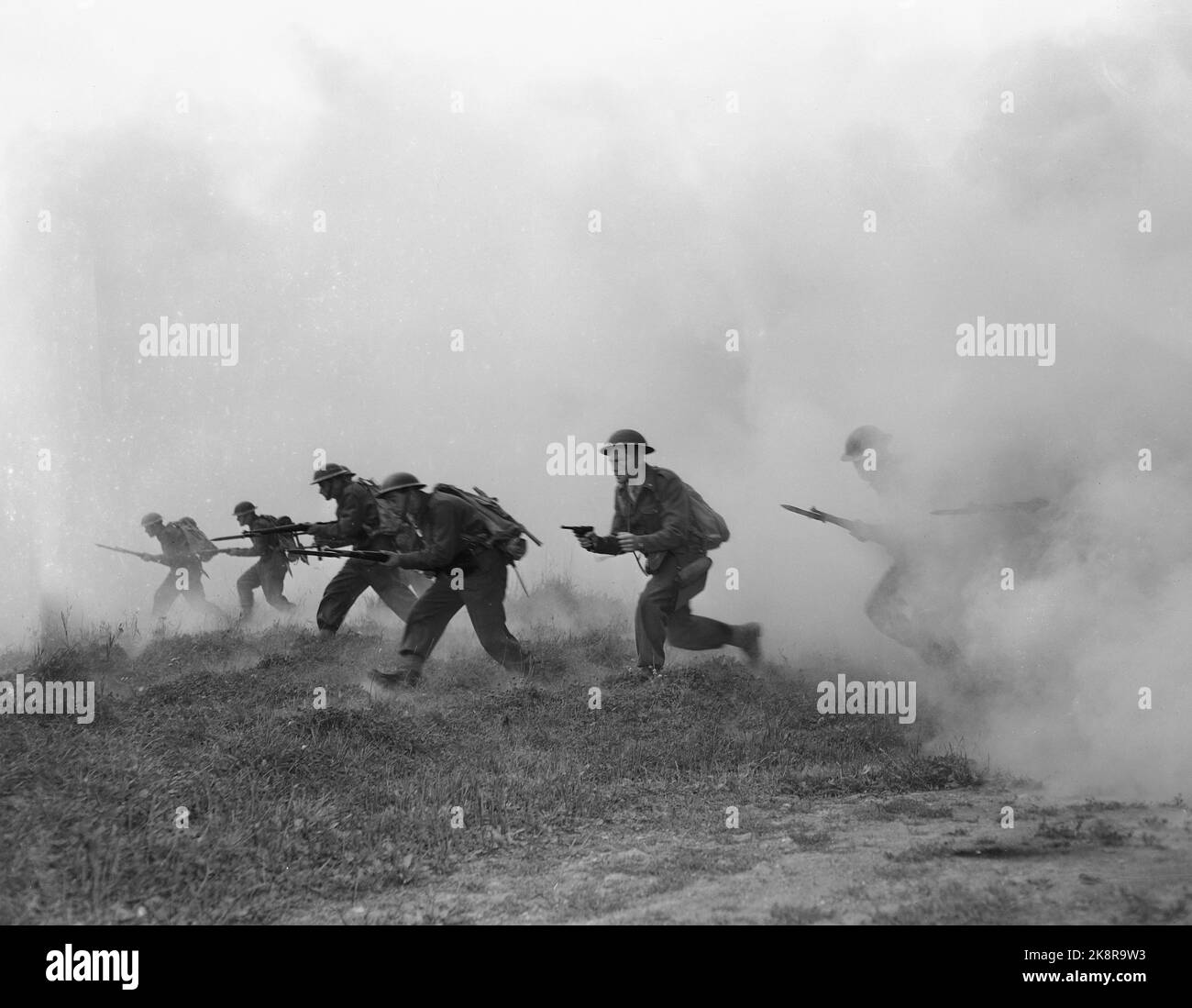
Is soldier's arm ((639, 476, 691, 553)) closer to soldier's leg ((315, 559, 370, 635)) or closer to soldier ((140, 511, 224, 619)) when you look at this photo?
soldier's leg ((315, 559, 370, 635))

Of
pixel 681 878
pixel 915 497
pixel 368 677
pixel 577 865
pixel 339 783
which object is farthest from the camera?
pixel 915 497

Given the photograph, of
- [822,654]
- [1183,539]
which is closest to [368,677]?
[822,654]

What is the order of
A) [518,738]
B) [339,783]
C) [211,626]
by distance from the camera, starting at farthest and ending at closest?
[211,626] < [518,738] < [339,783]

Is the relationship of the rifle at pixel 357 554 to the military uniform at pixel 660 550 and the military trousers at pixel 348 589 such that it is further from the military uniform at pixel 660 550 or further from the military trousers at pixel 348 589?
the military uniform at pixel 660 550

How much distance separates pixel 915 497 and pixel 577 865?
22.8 feet

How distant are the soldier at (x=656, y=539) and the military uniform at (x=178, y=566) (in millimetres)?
7313

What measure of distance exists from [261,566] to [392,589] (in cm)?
323

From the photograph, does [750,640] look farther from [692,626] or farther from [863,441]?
[863,441]

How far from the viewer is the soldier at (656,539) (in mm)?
10750

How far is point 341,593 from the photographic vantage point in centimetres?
1234

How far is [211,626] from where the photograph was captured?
48.3ft

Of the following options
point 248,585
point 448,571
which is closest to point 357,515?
point 448,571

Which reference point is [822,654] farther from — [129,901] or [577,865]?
[129,901]

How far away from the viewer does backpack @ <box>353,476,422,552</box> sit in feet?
37.8
